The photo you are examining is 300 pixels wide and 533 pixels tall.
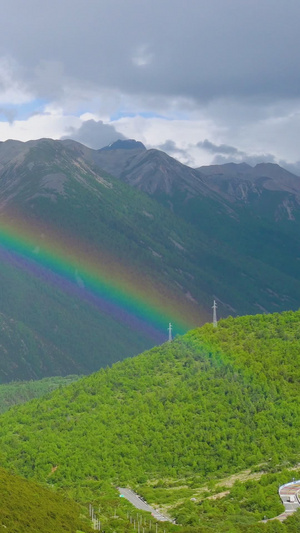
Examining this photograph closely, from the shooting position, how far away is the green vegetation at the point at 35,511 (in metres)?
84.7

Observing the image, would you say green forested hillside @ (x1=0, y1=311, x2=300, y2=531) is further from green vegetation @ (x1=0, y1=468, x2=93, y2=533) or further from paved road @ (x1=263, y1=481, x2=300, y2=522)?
green vegetation @ (x1=0, y1=468, x2=93, y2=533)

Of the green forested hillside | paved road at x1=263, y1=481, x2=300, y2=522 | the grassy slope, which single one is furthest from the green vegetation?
the grassy slope

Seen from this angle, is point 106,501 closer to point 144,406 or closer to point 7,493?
point 7,493

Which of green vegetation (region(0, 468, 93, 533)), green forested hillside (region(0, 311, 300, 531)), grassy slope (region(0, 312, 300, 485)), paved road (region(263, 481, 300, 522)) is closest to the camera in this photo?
green vegetation (region(0, 468, 93, 533))

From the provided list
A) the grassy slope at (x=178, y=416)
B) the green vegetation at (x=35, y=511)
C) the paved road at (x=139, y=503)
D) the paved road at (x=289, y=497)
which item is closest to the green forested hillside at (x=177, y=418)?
the grassy slope at (x=178, y=416)

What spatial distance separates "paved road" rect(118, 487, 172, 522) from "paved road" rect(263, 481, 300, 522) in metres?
12.9

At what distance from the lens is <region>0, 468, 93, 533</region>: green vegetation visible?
84.7 metres

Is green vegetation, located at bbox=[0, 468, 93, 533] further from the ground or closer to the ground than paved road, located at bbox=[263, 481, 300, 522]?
closer to the ground

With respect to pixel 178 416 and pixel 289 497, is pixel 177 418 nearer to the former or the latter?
pixel 178 416

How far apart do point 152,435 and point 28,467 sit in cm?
1835

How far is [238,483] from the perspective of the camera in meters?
109

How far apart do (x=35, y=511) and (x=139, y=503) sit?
856 inches

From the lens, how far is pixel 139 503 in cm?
10838

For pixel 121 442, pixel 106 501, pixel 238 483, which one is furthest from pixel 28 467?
pixel 238 483
